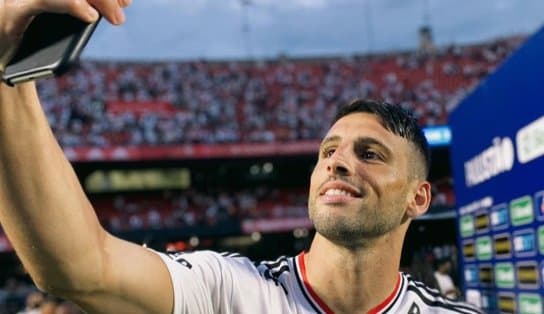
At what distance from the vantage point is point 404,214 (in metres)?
2.14

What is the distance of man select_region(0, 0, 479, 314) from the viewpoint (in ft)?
4.05

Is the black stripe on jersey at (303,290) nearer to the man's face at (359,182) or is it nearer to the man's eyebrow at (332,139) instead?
the man's face at (359,182)

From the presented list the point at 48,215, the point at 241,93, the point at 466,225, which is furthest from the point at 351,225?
the point at 241,93

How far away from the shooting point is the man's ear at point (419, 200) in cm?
217

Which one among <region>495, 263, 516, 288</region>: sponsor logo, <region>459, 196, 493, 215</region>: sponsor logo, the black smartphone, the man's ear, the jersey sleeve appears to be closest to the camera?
the black smartphone

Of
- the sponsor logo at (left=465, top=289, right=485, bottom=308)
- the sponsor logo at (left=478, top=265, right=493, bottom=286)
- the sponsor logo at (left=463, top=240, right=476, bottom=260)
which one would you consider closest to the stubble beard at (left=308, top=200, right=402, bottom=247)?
the sponsor logo at (left=478, top=265, right=493, bottom=286)

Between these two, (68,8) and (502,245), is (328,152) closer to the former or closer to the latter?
(68,8)

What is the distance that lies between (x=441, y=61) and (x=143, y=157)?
53.3 feet

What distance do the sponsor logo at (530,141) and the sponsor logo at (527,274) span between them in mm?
945

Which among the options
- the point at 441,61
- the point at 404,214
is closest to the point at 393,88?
the point at 441,61

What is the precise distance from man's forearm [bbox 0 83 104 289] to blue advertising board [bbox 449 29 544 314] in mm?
4669

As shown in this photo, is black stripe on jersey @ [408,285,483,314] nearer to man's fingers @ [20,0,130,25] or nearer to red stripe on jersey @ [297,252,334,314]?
red stripe on jersey @ [297,252,334,314]

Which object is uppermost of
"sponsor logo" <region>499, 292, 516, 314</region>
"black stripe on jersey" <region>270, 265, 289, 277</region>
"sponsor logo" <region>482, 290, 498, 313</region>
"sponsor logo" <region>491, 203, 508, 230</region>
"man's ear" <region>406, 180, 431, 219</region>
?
"man's ear" <region>406, 180, 431, 219</region>

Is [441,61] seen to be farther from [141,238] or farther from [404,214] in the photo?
[404,214]
